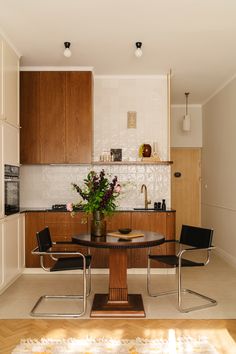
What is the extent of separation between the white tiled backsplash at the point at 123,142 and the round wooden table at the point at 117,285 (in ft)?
6.47

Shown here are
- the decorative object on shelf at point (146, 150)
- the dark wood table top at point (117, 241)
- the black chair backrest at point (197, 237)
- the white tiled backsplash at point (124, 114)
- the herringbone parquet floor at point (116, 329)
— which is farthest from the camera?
the white tiled backsplash at point (124, 114)

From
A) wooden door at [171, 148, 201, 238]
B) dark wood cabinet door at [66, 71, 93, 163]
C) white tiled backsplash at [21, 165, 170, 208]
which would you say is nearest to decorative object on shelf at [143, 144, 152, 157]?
white tiled backsplash at [21, 165, 170, 208]

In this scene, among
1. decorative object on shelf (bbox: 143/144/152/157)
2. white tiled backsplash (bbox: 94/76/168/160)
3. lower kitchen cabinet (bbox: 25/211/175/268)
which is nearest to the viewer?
lower kitchen cabinet (bbox: 25/211/175/268)

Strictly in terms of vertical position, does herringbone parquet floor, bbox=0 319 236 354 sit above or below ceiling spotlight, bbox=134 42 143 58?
below

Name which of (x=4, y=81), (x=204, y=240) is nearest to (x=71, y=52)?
(x=4, y=81)

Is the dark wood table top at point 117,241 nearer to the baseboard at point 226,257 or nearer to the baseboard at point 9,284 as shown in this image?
the baseboard at point 9,284

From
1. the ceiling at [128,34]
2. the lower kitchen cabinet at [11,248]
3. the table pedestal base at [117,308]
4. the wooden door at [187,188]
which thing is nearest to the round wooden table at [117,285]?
the table pedestal base at [117,308]

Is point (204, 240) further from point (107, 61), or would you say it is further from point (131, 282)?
point (107, 61)

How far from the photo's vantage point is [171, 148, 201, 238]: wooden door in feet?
25.9

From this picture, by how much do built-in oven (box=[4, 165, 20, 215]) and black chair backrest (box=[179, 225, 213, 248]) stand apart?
2102 mm

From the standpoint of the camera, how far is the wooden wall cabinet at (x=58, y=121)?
5.36m

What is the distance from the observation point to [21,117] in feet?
17.6

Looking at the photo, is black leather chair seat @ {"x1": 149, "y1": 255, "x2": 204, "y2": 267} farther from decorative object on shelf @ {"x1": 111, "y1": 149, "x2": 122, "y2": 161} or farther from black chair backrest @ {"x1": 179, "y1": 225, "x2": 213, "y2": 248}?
decorative object on shelf @ {"x1": 111, "y1": 149, "x2": 122, "y2": 161}

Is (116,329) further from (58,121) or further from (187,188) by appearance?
(187,188)
